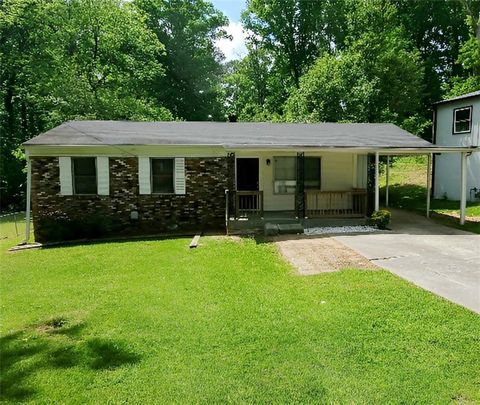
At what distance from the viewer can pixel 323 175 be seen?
1356 cm

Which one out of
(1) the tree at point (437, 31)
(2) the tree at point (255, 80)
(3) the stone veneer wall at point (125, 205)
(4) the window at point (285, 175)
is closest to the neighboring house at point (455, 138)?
(4) the window at point (285, 175)

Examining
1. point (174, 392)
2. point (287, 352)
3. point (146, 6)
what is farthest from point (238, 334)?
point (146, 6)

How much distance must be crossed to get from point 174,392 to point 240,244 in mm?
6489

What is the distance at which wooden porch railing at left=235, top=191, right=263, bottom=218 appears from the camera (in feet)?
38.4

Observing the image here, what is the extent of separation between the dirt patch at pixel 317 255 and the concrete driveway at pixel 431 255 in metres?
0.34

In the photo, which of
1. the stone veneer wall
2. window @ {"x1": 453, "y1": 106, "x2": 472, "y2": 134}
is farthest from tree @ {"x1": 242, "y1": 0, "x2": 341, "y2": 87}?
the stone veneer wall

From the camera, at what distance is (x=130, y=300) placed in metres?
5.91

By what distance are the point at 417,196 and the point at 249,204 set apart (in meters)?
11.0

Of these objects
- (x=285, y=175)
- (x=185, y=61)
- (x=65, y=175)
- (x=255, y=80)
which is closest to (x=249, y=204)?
(x=285, y=175)

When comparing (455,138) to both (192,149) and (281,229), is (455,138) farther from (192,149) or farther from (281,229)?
(192,149)

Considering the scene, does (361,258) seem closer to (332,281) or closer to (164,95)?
(332,281)

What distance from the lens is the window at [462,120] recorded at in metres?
16.1

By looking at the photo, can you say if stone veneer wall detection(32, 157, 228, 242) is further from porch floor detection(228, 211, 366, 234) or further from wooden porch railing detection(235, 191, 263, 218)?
porch floor detection(228, 211, 366, 234)

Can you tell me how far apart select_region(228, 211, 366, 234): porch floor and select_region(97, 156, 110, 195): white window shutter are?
429cm
